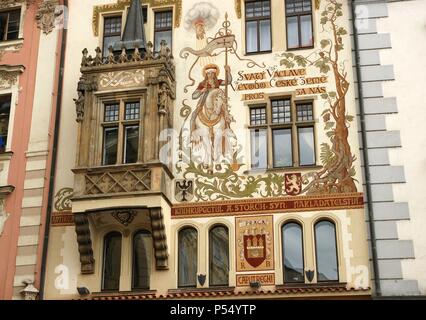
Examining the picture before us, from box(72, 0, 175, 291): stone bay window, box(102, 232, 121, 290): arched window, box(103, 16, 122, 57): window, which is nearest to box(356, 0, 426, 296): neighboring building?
box(72, 0, 175, 291): stone bay window

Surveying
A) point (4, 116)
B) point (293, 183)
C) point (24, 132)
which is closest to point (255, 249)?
point (293, 183)

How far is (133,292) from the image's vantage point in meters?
18.2

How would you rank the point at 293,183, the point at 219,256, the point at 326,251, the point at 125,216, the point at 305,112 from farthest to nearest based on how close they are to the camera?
1. the point at 305,112
2. the point at 125,216
3. the point at 293,183
4. the point at 219,256
5. the point at 326,251

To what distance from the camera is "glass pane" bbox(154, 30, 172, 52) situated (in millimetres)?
20938

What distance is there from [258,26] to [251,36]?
38cm

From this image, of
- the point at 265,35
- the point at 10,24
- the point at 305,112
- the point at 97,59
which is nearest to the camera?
the point at 305,112

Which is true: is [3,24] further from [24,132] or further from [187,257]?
[187,257]

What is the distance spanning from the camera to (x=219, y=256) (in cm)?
1830

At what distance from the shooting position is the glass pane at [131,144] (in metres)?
19.2

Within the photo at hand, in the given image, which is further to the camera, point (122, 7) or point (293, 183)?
point (122, 7)

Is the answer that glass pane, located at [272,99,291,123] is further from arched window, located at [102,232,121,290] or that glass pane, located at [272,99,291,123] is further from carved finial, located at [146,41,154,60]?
arched window, located at [102,232,121,290]

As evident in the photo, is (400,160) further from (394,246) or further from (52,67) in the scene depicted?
(52,67)

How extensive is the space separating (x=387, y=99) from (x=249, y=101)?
148 inches

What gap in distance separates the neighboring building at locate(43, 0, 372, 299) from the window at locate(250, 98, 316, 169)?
0.13 ft
